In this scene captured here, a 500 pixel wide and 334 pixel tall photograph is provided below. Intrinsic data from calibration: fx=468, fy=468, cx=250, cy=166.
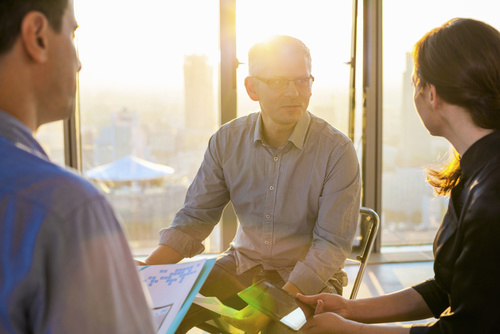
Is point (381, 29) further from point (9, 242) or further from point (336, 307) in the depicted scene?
point (9, 242)

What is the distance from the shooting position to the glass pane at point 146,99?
3471 millimetres

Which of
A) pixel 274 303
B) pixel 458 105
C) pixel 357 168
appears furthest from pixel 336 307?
pixel 458 105

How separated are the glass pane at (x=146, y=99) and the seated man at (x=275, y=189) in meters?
1.61

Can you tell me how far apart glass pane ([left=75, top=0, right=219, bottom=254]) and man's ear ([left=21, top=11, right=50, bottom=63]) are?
9.95ft

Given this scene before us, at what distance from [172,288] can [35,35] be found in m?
0.70

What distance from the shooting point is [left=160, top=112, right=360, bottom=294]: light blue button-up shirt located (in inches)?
71.9

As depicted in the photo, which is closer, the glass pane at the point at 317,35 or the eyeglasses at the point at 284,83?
the eyeglasses at the point at 284,83

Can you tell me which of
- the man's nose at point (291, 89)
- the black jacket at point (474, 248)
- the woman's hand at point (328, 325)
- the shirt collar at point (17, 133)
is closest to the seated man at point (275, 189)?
the man's nose at point (291, 89)

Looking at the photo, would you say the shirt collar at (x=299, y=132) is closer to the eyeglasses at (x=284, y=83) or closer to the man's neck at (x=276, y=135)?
the man's neck at (x=276, y=135)

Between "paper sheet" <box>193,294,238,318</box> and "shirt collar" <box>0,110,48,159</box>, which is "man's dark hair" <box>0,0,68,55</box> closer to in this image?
"shirt collar" <box>0,110,48,159</box>

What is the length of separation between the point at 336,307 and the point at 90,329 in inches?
44.3

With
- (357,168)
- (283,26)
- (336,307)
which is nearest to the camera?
(336,307)

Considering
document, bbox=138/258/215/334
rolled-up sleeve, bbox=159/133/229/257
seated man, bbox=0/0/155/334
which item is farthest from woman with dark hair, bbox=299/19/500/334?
seated man, bbox=0/0/155/334

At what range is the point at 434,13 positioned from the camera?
147 inches
